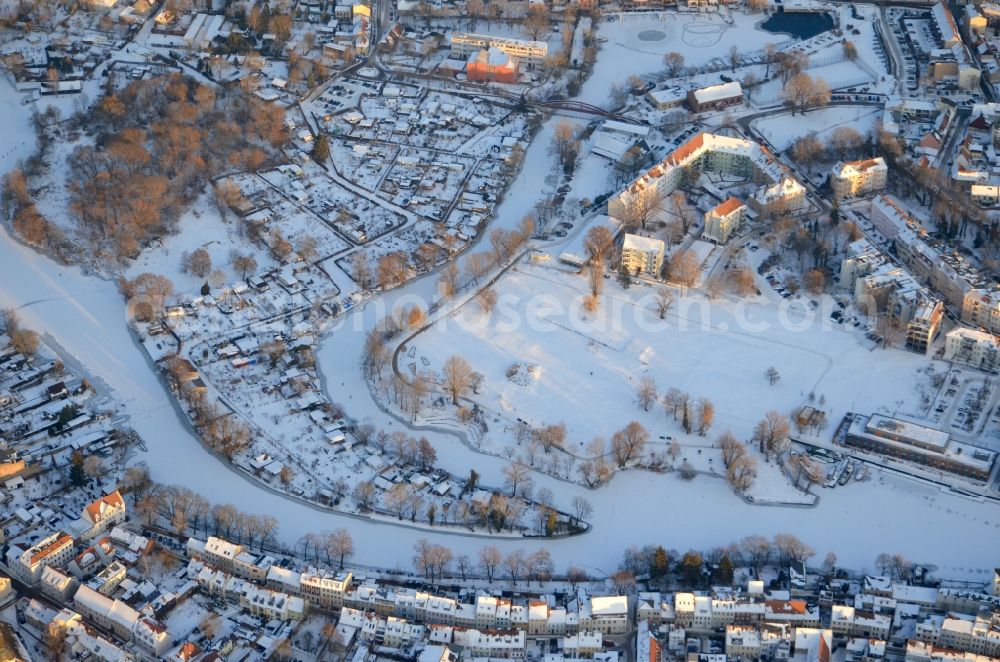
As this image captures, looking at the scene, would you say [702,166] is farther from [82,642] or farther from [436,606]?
[82,642]

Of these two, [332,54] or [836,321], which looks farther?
[332,54]

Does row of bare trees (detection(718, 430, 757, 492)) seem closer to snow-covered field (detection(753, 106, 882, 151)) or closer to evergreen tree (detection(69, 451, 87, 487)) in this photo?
snow-covered field (detection(753, 106, 882, 151))

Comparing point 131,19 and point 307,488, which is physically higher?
point 131,19

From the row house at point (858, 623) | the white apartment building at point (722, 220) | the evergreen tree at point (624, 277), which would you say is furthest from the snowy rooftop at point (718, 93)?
the row house at point (858, 623)

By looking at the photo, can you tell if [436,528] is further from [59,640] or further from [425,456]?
[59,640]

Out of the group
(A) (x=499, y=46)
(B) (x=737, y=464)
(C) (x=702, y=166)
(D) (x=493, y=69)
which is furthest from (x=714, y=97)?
(B) (x=737, y=464)

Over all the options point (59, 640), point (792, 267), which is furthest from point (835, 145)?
point (59, 640)
